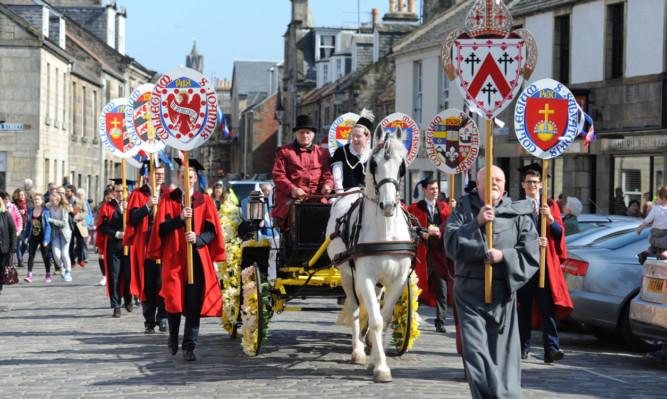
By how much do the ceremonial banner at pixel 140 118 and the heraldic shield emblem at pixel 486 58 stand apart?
22.1 ft

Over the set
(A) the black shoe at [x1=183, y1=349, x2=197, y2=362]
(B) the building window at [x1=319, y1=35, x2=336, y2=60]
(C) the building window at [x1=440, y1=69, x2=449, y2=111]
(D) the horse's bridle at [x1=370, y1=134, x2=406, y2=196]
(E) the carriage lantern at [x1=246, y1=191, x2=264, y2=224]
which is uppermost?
(B) the building window at [x1=319, y1=35, x2=336, y2=60]

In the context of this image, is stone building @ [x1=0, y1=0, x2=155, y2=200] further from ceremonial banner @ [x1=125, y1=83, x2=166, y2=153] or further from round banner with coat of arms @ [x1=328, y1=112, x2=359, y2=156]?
ceremonial banner @ [x1=125, y1=83, x2=166, y2=153]

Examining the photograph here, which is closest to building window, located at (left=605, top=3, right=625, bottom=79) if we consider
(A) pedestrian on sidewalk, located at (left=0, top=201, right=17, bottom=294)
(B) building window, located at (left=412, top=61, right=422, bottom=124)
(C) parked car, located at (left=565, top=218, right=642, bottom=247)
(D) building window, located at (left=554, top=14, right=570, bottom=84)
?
(D) building window, located at (left=554, top=14, right=570, bottom=84)

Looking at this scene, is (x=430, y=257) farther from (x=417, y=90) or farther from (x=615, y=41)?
(x=417, y=90)

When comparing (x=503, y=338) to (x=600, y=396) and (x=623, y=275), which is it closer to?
(x=600, y=396)

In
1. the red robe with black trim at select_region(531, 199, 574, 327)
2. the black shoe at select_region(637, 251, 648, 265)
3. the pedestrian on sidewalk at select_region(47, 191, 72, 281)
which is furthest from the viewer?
the pedestrian on sidewalk at select_region(47, 191, 72, 281)

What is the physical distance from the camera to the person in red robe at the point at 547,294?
11383 mm

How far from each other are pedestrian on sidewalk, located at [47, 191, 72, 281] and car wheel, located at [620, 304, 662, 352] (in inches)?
541

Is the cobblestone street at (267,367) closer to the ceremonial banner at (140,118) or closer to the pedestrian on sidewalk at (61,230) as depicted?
the ceremonial banner at (140,118)

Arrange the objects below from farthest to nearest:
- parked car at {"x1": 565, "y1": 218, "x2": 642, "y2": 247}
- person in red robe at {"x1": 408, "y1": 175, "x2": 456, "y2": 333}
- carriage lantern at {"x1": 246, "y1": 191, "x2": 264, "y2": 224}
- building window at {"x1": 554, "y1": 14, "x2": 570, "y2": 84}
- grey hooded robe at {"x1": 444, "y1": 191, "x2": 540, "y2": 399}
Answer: building window at {"x1": 554, "y1": 14, "x2": 570, "y2": 84} → person in red robe at {"x1": 408, "y1": 175, "x2": 456, "y2": 333} → parked car at {"x1": 565, "y1": 218, "x2": 642, "y2": 247} → carriage lantern at {"x1": 246, "y1": 191, "x2": 264, "y2": 224} → grey hooded robe at {"x1": 444, "y1": 191, "x2": 540, "y2": 399}

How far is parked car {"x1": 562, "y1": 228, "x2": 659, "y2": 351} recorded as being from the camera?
12.6 m

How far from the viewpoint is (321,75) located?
71.5 metres

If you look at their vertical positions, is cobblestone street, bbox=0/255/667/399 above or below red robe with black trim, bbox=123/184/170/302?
below

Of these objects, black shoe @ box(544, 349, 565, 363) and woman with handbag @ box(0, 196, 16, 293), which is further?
woman with handbag @ box(0, 196, 16, 293)
